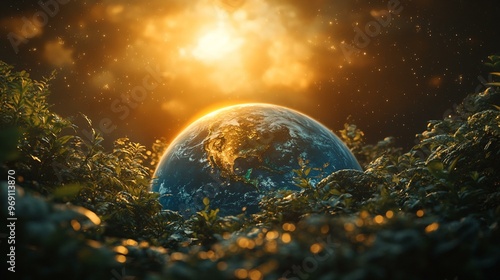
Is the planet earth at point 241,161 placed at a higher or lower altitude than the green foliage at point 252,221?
higher

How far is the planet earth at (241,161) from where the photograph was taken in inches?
346

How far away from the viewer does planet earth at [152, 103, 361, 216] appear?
878 centimetres

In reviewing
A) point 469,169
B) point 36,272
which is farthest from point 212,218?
point 469,169

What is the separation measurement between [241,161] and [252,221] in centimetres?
365

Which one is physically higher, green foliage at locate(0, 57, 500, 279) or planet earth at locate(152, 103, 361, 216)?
planet earth at locate(152, 103, 361, 216)

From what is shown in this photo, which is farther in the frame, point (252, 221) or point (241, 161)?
point (241, 161)

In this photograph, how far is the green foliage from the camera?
83.7 inches

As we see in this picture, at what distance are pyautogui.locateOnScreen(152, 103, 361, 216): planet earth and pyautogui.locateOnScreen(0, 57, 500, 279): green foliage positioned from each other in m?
Result: 0.79

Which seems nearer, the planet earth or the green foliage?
the green foliage

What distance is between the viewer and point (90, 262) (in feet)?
6.66

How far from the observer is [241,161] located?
9.17 meters

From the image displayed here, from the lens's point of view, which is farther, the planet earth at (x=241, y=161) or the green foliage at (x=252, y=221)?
the planet earth at (x=241, y=161)

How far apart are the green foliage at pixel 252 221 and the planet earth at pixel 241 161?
0.79 meters

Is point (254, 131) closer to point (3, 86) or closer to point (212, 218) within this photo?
point (212, 218)
